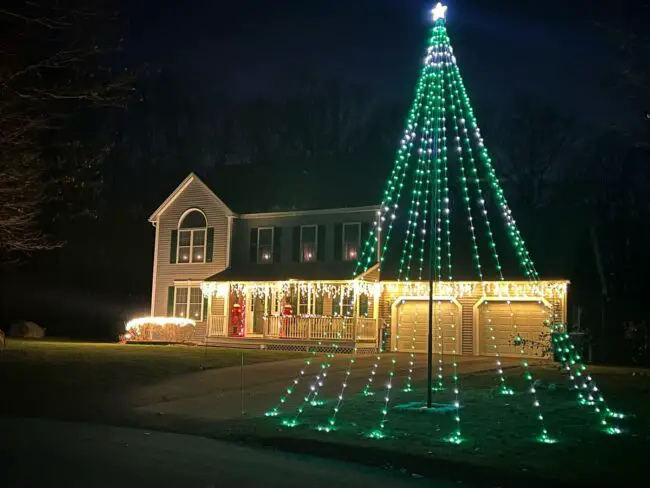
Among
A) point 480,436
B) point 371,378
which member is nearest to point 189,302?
point 371,378

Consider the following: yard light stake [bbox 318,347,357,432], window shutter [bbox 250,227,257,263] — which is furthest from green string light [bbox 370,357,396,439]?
window shutter [bbox 250,227,257,263]

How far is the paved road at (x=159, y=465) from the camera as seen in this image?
720 cm

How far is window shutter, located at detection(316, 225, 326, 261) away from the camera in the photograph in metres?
29.7

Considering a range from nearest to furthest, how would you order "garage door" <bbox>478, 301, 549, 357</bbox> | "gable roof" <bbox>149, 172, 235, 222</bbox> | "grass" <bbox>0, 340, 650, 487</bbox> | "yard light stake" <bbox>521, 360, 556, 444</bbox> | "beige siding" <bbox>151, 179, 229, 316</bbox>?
"grass" <bbox>0, 340, 650, 487</bbox>, "yard light stake" <bbox>521, 360, 556, 444</bbox>, "garage door" <bbox>478, 301, 549, 357</bbox>, "gable roof" <bbox>149, 172, 235, 222</bbox>, "beige siding" <bbox>151, 179, 229, 316</bbox>

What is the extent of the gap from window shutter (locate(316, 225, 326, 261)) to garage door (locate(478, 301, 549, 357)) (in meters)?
6.95

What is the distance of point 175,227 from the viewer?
33094 mm

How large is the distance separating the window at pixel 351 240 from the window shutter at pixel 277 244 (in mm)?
3113

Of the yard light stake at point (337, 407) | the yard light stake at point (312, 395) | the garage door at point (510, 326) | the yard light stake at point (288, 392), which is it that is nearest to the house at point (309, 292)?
the garage door at point (510, 326)

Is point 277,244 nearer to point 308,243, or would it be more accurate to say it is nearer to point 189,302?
point 308,243

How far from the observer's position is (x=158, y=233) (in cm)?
3369

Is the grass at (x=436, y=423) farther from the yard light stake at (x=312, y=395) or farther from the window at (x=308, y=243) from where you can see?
the window at (x=308, y=243)

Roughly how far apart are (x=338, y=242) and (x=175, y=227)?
8275 millimetres

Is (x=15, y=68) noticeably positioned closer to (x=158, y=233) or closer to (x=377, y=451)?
(x=377, y=451)

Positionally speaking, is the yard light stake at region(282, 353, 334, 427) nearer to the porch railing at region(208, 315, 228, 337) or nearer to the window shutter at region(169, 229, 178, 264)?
the porch railing at region(208, 315, 228, 337)
